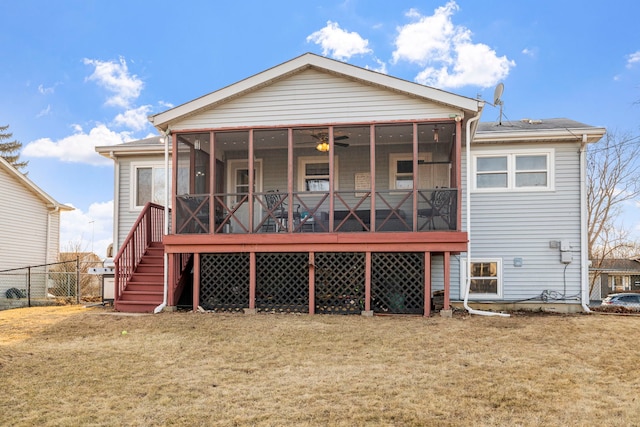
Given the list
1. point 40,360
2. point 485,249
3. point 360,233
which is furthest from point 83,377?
point 485,249

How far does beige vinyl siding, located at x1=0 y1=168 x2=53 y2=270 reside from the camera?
15.7 m

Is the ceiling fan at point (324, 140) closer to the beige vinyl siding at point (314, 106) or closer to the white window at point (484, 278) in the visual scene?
the beige vinyl siding at point (314, 106)

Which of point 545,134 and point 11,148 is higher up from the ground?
point 11,148

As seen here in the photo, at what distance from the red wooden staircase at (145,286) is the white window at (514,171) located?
7.02 m

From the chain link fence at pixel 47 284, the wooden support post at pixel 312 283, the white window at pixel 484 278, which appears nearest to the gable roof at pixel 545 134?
the white window at pixel 484 278

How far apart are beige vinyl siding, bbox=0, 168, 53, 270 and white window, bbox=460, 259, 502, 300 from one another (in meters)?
14.1

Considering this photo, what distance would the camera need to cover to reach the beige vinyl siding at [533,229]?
33.9 ft

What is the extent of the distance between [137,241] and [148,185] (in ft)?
6.66

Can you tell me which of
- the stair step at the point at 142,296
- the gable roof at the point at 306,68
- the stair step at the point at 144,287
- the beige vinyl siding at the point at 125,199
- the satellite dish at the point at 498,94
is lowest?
the stair step at the point at 142,296

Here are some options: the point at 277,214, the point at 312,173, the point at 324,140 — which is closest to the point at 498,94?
the point at 324,140

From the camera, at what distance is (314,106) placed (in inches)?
360

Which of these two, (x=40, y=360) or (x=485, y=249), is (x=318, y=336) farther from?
(x=485, y=249)

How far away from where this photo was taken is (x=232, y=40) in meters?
15.6

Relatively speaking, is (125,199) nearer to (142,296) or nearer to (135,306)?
(142,296)
